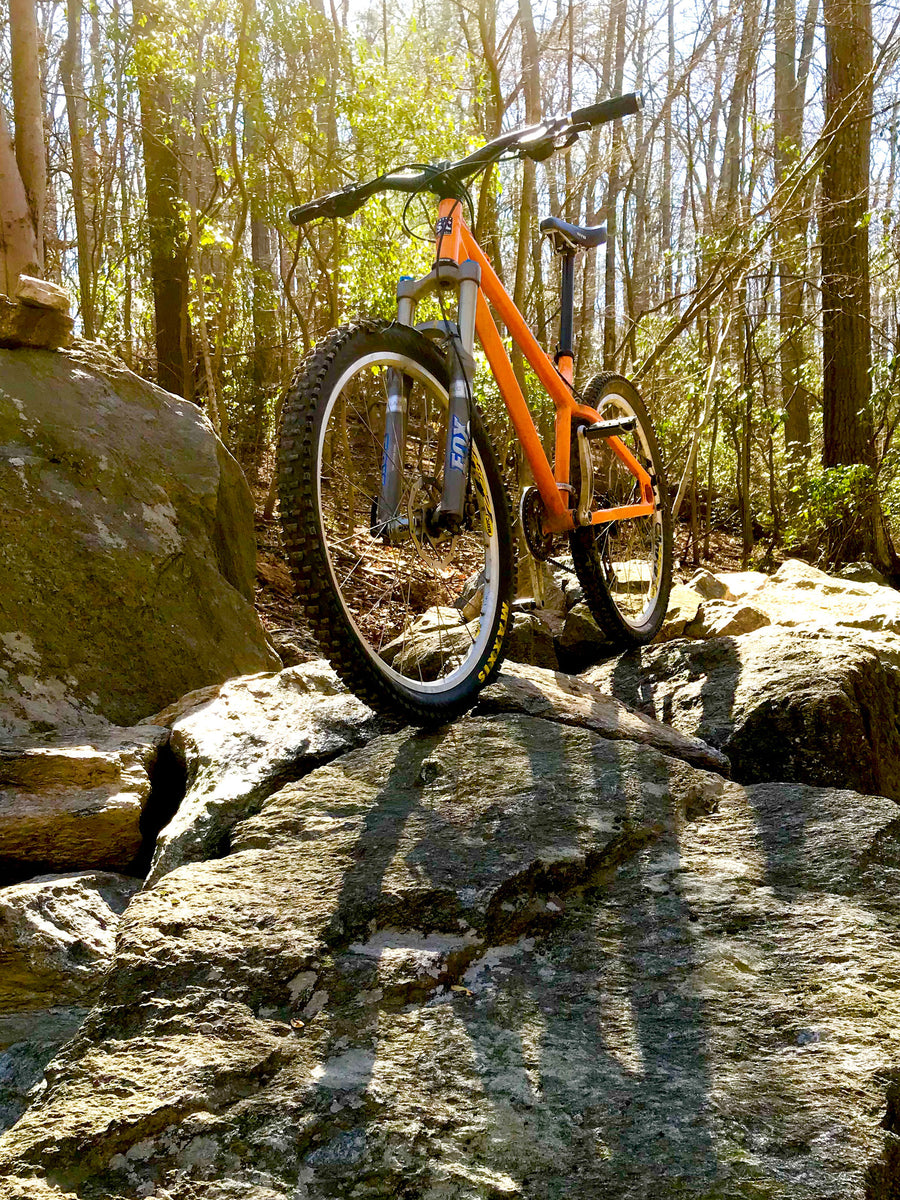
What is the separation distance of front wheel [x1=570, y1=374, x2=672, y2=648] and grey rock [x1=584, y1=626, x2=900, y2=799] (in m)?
0.52

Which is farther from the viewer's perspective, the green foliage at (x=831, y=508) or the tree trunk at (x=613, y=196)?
the tree trunk at (x=613, y=196)

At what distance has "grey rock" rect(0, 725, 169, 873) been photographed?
231cm

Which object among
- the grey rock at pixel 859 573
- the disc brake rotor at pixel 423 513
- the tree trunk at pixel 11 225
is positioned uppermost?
the tree trunk at pixel 11 225

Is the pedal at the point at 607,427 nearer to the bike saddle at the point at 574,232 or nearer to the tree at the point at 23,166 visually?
the bike saddle at the point at 574,232

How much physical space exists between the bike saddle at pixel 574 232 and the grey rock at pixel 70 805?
2379 mm

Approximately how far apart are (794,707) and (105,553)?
7.51 ft

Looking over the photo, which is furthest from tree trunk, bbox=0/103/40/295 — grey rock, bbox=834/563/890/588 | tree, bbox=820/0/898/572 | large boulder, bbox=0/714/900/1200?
tree, bbox=820/0/898/572

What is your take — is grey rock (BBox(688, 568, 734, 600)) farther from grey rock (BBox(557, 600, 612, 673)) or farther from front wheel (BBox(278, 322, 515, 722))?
front wheel (BBox(278, 322, 515, 722))

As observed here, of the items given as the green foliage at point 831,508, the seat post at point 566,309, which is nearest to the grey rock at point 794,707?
the seat post at point 566,309

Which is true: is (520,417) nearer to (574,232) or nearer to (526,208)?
(574,232)

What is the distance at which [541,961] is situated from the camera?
155 centimetres

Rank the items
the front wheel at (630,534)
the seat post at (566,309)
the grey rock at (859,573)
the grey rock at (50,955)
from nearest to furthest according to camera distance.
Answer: the grey rock at (50,955) → the seat post at (566,309) → the front wheel at (630,534) → the grey rock at (859,573)

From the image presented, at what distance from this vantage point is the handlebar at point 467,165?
2.57m

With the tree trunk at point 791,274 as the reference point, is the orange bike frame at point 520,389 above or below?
below
